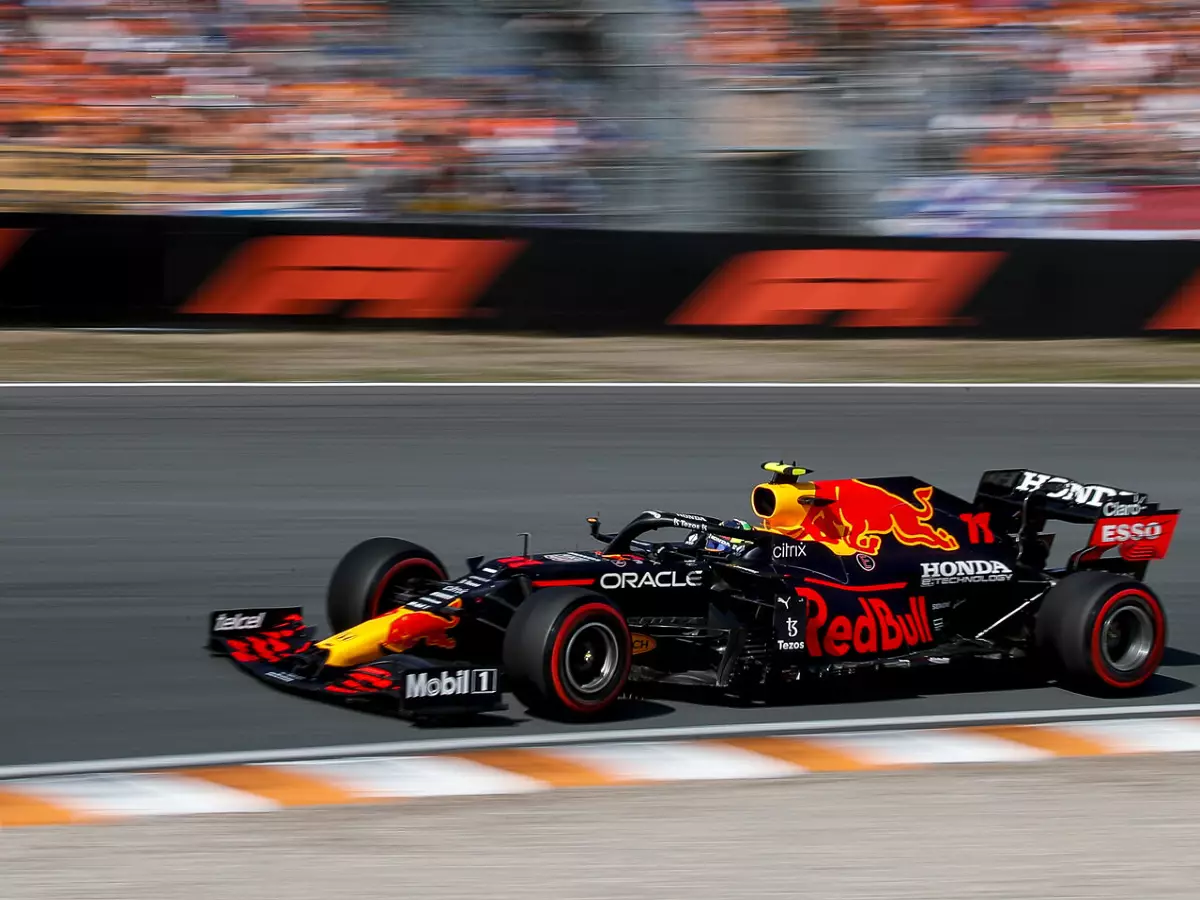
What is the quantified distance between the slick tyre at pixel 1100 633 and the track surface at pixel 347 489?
11 cm

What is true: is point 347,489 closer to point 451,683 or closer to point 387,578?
point 387,578

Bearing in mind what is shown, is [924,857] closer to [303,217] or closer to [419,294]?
[419,294]

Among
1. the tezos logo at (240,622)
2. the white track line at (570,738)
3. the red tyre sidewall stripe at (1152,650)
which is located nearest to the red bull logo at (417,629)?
the white track line at (570,738)

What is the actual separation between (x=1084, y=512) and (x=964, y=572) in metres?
0.53

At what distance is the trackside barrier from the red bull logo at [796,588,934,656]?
802 cm

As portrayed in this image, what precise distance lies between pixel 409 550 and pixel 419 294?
7804mm

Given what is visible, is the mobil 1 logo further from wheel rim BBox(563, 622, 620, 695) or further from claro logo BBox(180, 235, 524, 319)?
claro logo BBox(180, 235, 524, 319)

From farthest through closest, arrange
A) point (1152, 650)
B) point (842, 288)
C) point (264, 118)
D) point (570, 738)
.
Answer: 1. point (264, 118)
2. point (842, 288)
3. point (1152, 650)
4. point (570, 738)

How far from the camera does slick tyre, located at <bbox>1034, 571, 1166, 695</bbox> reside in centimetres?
613

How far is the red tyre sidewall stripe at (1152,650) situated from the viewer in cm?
615

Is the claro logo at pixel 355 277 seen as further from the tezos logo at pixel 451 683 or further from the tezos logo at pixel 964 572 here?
the tezos logo at pixel 451 683

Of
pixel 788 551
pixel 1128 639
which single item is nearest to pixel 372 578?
pixel 788 551

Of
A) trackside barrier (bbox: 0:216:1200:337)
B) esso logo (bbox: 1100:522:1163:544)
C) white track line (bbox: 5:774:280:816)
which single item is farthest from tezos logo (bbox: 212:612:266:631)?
trackside barrier (bbox: 0:216:1200:337)

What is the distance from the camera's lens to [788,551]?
239 inches
